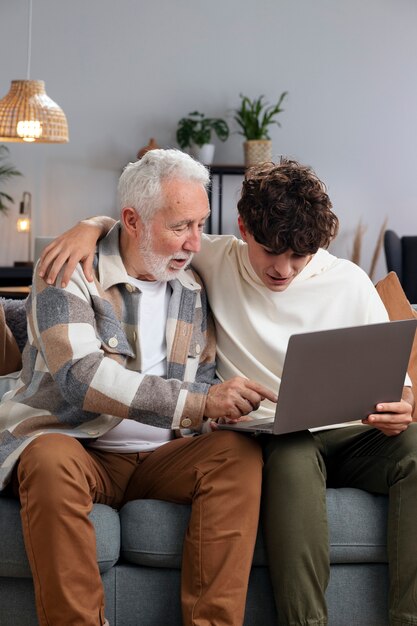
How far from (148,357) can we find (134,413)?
0.95 ft

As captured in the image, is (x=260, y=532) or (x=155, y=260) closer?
(x=260, y=532)

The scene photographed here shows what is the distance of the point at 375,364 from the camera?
207 cm

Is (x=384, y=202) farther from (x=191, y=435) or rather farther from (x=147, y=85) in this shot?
(x=191, y=435)

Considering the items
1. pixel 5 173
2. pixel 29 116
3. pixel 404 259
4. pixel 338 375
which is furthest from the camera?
pixel 5 173

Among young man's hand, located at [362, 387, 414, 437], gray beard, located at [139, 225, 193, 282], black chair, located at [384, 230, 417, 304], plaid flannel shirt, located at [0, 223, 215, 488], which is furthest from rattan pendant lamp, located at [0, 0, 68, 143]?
young man's hand, located at [362, 387, 414, 437]

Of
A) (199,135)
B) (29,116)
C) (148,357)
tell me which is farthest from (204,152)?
(148,357)

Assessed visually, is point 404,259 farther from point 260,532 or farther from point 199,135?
point 260,532

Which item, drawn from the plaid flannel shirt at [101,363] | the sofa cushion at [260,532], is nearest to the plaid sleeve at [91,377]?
the plaid flannel shirt at [101,363]

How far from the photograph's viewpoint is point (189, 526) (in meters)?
2.11

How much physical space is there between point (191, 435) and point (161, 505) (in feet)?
0.93

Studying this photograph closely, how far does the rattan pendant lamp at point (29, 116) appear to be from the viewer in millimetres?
5109

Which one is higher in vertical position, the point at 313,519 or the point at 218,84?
the point at 218,84

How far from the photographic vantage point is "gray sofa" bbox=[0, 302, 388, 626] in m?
2.13

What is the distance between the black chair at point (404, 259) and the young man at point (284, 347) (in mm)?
3593
